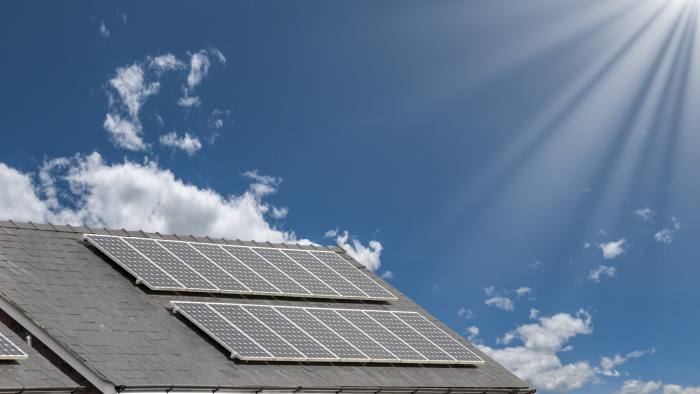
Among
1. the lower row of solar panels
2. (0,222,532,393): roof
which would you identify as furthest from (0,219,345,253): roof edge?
the lower row of solar panels

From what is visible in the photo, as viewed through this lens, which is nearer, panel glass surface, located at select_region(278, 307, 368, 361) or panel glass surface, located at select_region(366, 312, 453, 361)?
panel glass surface, located at select_region(278, 307, 368, 361)

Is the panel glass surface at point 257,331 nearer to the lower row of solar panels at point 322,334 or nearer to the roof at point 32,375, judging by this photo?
the lower row of solar panels at point 322,334

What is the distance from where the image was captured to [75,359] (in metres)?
27.6

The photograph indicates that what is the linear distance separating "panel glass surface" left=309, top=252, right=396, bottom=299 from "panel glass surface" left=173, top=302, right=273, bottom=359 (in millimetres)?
9024

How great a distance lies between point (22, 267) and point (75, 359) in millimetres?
5938

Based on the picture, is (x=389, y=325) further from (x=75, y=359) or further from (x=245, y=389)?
(x=75, y=359)

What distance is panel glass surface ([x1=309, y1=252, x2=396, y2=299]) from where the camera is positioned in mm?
41406

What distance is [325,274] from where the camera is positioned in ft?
135

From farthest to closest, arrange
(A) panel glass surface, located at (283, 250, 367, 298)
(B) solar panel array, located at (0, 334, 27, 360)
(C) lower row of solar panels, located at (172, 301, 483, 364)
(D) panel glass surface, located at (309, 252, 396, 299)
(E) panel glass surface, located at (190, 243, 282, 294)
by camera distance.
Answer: (D) panel glass surface, located at (309, 252, 396, 299) → (A) panel glass surface, located at (283, 250, 367, 298) → (E) panel glass surface, located at (190, 243, 282, 294) → (C) lower row of solar panels, located at (172, 301, 483, 364) → (B) solar panel array, located at (0, 334, 27, 360)

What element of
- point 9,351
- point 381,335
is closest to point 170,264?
point 381,335

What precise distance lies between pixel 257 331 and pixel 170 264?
4.80 meters

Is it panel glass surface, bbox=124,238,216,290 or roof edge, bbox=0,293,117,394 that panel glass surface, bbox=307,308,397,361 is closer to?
panel glass surface, bbox=124,238,216,290

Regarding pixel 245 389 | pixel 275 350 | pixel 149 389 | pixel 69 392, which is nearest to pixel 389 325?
pixel 275 350

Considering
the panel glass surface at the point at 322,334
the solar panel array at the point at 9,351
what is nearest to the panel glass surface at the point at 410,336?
the panel glass surface at the point at 322,334
